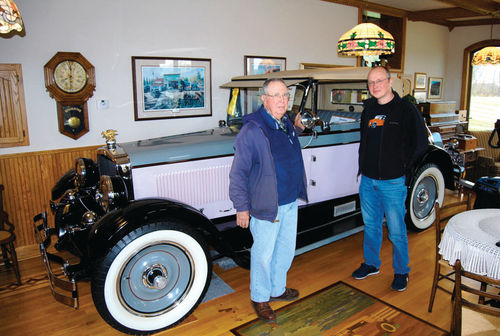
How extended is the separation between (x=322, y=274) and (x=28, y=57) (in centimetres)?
382

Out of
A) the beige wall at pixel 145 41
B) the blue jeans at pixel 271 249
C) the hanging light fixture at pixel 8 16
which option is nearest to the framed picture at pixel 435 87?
the beige wall at pixel 145 41

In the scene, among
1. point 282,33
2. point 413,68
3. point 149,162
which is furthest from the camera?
point 413,68

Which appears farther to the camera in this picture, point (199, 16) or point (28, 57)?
point (199, 16)

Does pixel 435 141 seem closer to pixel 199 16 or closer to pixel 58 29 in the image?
pixel 199 16

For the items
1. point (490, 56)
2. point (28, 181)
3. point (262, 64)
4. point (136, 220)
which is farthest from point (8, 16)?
point (490, 56)

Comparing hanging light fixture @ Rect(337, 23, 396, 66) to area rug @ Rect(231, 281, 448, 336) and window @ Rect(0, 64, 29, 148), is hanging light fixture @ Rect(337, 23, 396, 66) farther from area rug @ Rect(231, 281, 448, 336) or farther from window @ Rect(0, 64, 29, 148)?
window @ Rect(0, 64, 29, 148)

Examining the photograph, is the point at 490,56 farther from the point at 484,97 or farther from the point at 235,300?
the point at 235,300

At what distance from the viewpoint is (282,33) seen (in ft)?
20.5

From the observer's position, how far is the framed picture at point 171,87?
4871mm

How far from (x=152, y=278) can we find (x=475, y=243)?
2.03 m

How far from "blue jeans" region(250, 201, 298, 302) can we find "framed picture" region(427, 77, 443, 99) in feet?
Answer: 27.9

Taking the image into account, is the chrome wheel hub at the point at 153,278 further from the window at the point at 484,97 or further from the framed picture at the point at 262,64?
the window at the point at 484,97

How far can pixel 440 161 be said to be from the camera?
4.36 meters

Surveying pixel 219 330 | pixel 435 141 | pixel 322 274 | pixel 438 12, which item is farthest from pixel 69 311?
pixel 438 12
